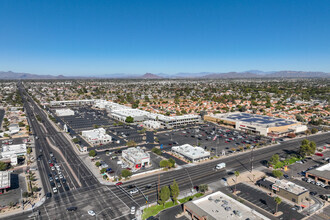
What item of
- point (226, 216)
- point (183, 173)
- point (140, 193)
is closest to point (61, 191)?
point (140, 193)

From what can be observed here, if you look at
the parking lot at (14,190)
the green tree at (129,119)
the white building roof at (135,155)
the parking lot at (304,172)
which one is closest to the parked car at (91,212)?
the parking lot at (14,190)

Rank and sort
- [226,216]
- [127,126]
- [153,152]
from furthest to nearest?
[127,126] → [153,152] → [226,216]

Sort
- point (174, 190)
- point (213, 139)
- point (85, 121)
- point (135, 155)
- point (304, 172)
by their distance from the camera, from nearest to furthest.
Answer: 1. point (174, 190)
2. point (304, 172)
3. point (135, 155)
4. point (213, 139)
5. point (85, 121)

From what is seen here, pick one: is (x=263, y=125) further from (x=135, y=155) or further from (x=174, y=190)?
(x=174, y=190)

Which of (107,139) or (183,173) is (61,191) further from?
(107,139)

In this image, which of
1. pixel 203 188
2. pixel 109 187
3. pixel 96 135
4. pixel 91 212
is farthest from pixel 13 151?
pixel 203 188

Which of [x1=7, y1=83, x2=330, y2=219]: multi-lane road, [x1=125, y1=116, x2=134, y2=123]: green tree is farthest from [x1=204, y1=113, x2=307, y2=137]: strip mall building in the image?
[x1=125, y1=116, x2=134, y2=123]: green tree

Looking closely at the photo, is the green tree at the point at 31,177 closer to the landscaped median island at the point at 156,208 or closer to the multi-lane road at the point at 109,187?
the multi-lane road at the point at 109,187
